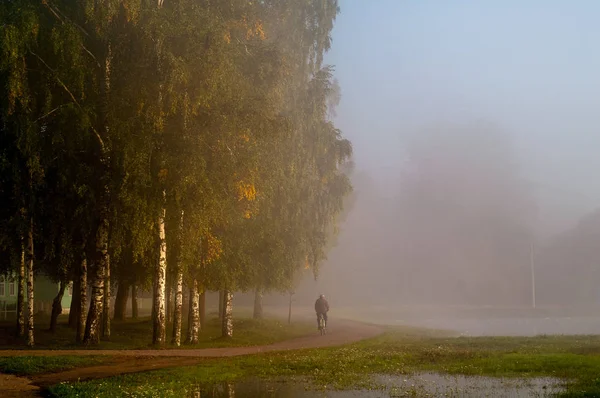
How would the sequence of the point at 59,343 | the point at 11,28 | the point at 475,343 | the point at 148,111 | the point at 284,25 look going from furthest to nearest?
the point at 284,25 → the point at 475,343 → the point at 59,343 → the point at 148,111 → the point at 11,28

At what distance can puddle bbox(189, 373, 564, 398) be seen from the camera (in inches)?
653

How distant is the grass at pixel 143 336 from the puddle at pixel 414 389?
12904mm

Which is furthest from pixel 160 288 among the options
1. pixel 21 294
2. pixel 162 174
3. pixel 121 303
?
pixel 121 303

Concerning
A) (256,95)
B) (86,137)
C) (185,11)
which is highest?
(185,11)

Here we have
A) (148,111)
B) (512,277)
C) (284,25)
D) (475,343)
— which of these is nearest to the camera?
(148,111)

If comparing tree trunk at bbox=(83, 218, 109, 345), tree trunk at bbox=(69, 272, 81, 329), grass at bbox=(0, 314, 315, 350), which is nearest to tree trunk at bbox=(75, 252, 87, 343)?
grass at bbox=(0, 314, 315, 350)

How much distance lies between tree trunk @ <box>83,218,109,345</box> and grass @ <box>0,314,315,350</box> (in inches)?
25.1

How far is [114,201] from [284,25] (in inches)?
1013

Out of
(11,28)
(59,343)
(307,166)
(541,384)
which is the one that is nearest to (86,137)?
(11,28)

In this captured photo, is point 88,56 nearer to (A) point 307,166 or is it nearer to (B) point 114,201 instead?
(B) point 114,201

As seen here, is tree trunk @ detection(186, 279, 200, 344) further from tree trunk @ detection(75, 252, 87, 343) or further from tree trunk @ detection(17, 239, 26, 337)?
tree trunk @ detection(17, 239, 26, 337)

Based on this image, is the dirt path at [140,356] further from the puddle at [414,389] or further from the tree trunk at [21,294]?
the puddle at [414,389]

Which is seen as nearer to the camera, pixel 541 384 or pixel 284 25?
pixel 541 384

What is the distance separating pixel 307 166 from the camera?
5012 cm
